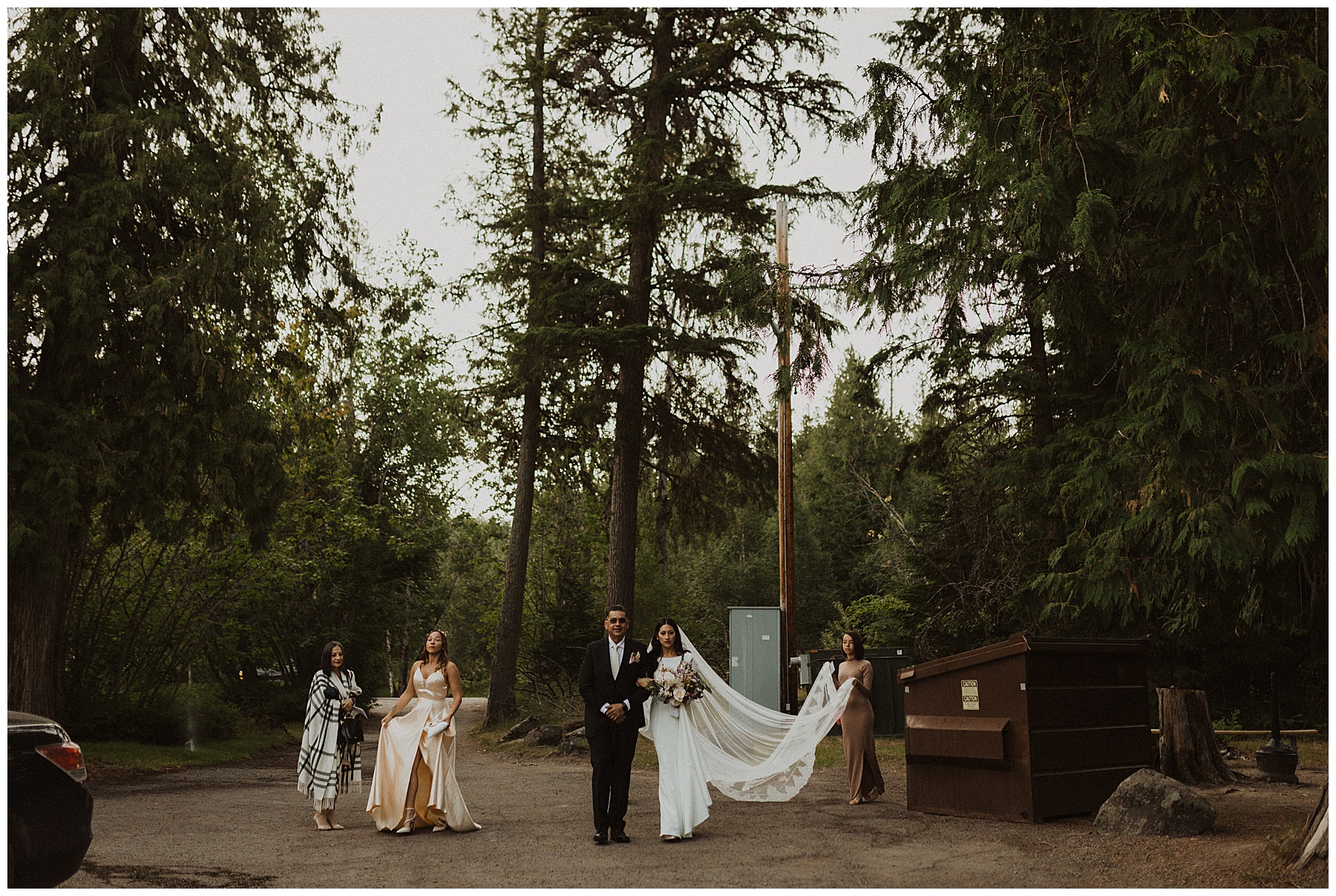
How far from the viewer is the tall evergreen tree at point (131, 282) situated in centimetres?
1397

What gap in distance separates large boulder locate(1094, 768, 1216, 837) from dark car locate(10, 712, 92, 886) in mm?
7578

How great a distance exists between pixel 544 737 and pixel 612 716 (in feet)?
43.9

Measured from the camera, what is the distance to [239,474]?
51.6 feet

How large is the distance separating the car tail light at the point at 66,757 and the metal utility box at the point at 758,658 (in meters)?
14.2

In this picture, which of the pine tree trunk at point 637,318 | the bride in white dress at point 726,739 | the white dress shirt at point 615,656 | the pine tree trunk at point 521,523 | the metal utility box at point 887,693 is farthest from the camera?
the pine tree trunk at point 521,523

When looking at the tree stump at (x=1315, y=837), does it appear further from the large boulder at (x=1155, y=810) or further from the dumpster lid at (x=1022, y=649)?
the dumpster lid at (x=1022, y=649)

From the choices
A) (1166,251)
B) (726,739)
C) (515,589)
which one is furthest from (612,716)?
Result: (515,589)

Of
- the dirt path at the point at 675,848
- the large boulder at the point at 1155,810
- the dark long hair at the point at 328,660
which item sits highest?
the dark long hair at the point at 328,660

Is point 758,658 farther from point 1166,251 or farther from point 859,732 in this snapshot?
point 1166,251

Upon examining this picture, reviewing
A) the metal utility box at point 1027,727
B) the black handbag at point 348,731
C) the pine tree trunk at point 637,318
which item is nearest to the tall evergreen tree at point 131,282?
the black handbag at point 348,731

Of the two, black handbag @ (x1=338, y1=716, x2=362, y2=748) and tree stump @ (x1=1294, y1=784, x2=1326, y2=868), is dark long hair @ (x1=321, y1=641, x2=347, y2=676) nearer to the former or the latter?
black handbag @ (x1=338, y1=716, x2=362, y2=748)

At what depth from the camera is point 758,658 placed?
20172mm

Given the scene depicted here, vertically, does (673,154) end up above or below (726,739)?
above

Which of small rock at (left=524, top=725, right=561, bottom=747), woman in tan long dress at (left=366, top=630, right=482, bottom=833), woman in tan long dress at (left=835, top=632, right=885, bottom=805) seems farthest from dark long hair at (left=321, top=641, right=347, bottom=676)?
small rock at (left=524, top=725, right=561, bottom=747)
